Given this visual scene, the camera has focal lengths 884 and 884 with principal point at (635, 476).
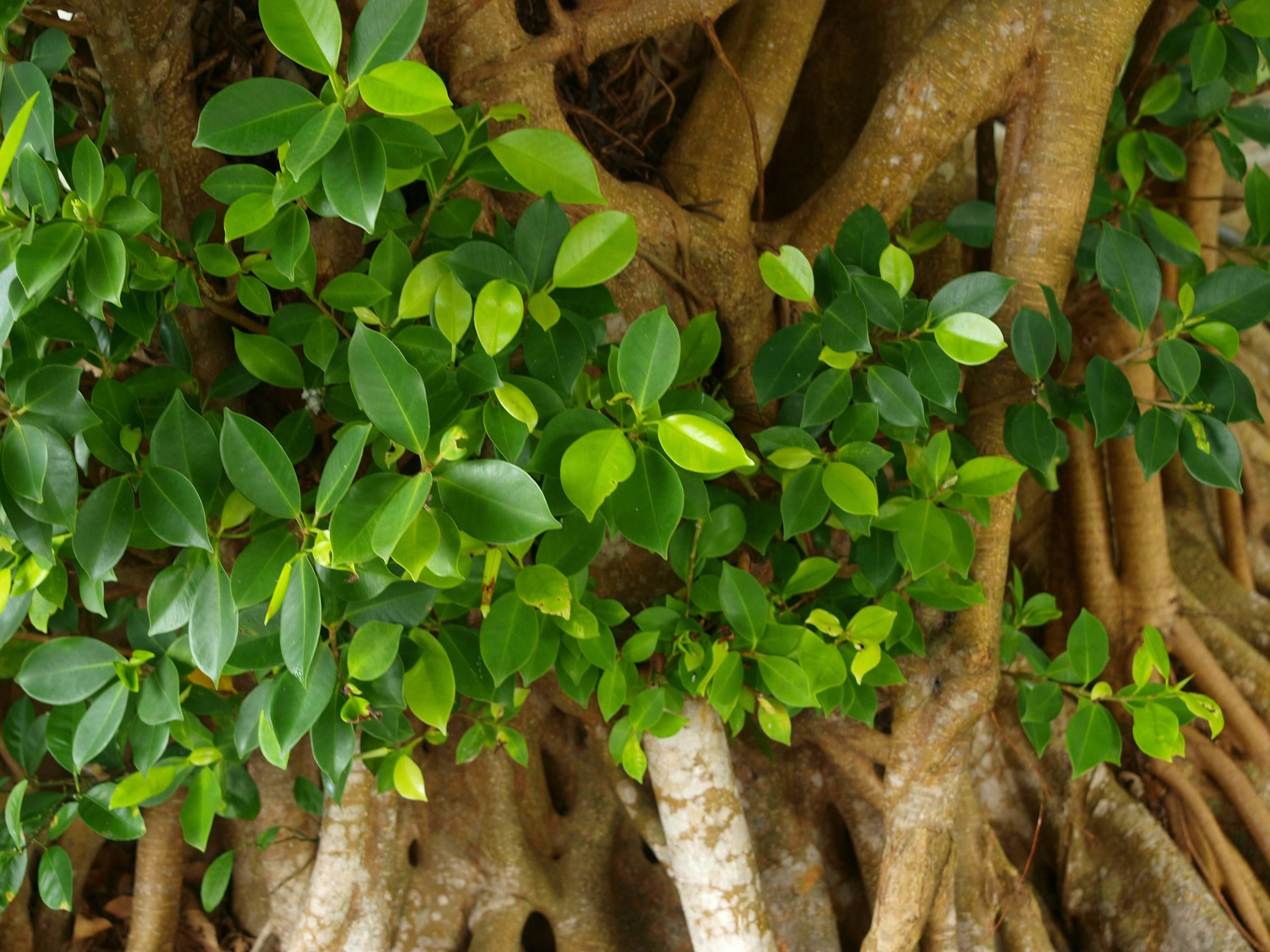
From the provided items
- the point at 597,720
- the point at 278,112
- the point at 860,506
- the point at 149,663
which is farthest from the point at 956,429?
the point at 149,663

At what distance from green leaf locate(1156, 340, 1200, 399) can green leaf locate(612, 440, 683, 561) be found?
2.16 ft

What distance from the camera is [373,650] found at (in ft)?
2.56

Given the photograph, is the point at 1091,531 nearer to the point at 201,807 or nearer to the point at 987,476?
the point at 987,476

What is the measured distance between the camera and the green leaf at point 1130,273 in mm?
1052

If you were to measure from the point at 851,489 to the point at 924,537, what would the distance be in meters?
0.12

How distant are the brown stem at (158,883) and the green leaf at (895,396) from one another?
127cm

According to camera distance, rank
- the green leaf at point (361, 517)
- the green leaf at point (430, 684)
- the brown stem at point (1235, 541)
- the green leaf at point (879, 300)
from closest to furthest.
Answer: the green leaf at point (361, 517), the green leaf at point (430, 684), the green leaf at point (879, 300), the brown stem at point (1235, 541)

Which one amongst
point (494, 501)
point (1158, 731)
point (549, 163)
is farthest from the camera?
point (1158, 731)

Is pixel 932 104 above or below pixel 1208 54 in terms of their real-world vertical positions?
below

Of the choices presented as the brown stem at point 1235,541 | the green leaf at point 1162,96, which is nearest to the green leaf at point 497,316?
the green leaf at point 1162,96

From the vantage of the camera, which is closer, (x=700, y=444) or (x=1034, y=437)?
(x=700, y=444)

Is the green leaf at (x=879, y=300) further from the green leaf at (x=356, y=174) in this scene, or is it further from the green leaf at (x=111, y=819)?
the green leaf at (x=111, y=819)

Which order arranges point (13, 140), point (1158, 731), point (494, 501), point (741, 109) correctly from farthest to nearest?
point (741, 109) < point (1158, 731) < point (494, 501) < point (13, 140)

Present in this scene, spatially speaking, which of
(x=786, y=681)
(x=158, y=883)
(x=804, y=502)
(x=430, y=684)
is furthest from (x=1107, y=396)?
(x=158, y=883)
